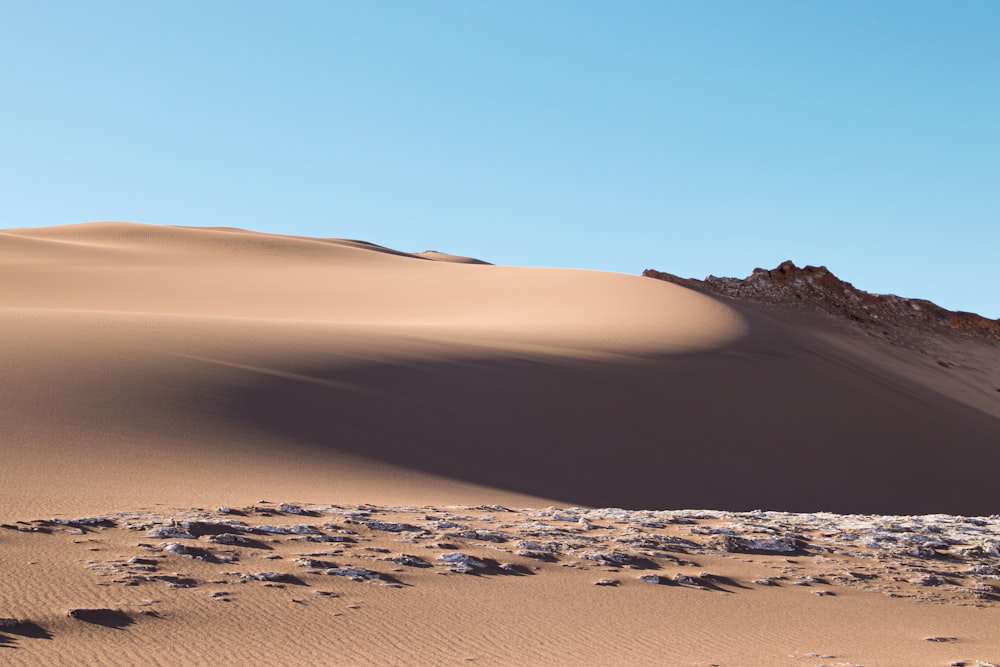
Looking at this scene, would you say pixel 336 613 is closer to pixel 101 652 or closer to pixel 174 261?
pixel 101 652

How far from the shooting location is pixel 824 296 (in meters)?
28.8

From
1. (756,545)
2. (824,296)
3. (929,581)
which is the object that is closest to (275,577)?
(756,545)

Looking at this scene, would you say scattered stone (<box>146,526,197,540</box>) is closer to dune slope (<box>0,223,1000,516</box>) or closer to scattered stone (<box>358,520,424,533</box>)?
dune slope (<box>0,223,1000,516</box>)

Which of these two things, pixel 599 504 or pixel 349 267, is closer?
pixel 599 504

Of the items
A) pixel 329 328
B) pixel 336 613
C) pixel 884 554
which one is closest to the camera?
pixel 336 613

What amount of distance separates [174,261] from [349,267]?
22.4 feet

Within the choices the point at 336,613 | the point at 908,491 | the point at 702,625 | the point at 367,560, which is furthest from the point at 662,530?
the point at 908,491

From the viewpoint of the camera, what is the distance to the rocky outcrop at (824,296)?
93.0ft

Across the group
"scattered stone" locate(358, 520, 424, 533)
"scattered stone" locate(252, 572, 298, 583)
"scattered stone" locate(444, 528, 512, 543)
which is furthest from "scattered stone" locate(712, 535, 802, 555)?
"scattered stone" locate(252, 572, 298, 583)

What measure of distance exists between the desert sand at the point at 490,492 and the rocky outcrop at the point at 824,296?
459 centimetres

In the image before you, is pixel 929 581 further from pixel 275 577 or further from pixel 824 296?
pixel 824 296

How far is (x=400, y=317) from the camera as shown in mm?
Result: 25438

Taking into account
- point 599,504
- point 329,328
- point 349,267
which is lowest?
point 599,504

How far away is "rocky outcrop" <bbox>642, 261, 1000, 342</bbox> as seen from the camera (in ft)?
93.0
